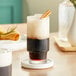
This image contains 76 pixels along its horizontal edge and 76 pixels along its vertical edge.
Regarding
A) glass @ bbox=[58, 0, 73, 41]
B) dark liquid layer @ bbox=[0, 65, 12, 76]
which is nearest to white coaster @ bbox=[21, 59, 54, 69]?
dark liquid layer @ bbox=[0, 65, 12, 76]

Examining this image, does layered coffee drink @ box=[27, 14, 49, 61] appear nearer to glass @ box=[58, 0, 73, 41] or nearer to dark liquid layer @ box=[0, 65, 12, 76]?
dark liquid layer @ box=[0, 65, 12, 76]

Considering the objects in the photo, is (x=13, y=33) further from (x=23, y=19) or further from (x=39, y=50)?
(x=23, y=19)

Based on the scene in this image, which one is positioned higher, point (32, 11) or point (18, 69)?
point (32, 11)

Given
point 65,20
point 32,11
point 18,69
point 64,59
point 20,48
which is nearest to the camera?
point 18,69

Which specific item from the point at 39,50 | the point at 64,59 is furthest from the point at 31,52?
the point at 64,59

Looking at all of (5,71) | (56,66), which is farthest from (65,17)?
(5,71)

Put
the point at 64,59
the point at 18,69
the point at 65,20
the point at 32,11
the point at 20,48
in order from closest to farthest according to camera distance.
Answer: the point at 18,69, the point at 64,59, the point at 20,48, the point at 65,20, the point at 32,11
